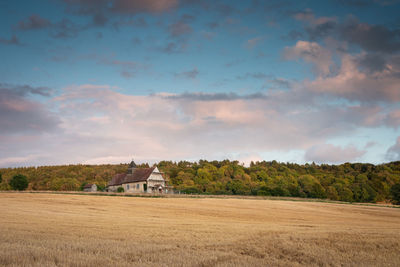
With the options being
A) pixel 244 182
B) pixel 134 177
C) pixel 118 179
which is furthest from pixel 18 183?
pixel 244 182

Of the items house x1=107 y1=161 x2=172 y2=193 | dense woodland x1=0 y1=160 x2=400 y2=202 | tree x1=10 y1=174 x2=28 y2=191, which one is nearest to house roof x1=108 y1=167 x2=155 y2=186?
house x1=107 y1=161 x2=172 y2=193

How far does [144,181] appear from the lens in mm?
91875

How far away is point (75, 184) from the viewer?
11969cm

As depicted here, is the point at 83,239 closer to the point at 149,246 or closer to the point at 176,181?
the point at 149,246

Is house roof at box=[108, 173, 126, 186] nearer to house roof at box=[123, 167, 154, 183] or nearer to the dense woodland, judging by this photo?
house roof at box=[123, 167, 154, 183]

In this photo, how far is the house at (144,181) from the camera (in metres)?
91.9

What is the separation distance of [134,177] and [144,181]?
5778 millimetres

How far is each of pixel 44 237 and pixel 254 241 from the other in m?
10.0

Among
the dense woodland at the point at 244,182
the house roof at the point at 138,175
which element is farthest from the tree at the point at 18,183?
the house roof at the point at 138,175

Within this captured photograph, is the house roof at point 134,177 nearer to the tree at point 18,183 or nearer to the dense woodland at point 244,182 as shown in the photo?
the dense woodland at point 244,182

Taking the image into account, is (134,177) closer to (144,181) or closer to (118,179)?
(144,181)

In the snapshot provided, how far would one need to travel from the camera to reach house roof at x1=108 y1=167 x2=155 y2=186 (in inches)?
3656

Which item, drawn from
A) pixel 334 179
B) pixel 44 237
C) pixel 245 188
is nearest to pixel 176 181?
pixel 245 188

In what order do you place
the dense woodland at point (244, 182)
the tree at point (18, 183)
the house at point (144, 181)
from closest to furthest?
1. the house at point (144, 181)
2. the tree at point (18, 183)
3. the dense woodland at point (244, 182)
